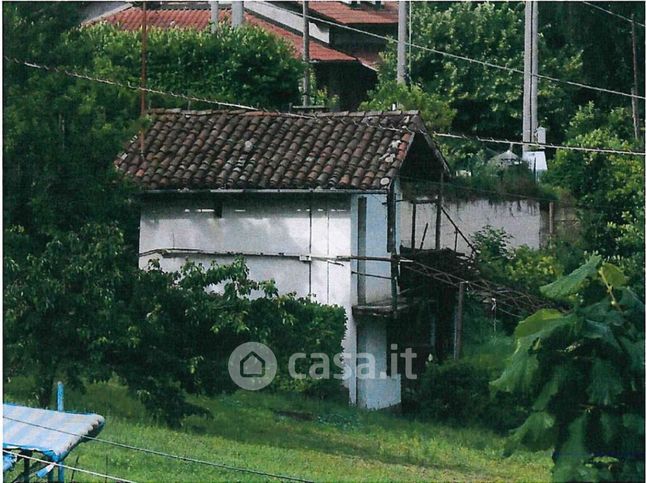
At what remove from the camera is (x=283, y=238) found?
704 inches

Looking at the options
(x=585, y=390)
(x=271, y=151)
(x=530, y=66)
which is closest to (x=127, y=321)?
(x=271, y=151)

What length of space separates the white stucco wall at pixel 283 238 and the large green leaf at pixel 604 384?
9.89 m

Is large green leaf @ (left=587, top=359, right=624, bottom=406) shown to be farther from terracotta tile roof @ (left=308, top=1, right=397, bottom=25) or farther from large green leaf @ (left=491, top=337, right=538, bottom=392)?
terracotta tile roof @ (left=308, top=1, right=397, bottom=25)

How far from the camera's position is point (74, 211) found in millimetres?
13859

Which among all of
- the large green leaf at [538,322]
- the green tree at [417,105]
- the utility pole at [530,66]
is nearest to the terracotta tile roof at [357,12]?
the utility pole at [530,66]

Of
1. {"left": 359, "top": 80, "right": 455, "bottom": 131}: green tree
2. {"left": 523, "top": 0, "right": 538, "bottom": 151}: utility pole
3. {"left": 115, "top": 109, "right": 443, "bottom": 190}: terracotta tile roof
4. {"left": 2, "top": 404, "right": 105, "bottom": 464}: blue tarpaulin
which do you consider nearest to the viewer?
{"left": 2, "top": 404, "right": 105, "bottom": 464}: blue tarpaulin

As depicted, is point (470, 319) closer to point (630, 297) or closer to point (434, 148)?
point (434, 148)

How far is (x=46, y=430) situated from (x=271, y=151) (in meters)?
9.32

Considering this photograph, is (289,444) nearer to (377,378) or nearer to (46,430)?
(377,378)

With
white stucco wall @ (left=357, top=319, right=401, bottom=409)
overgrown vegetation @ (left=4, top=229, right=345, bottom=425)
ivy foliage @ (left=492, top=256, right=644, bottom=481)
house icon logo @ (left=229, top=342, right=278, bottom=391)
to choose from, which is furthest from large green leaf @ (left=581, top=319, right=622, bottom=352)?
white stucco wall @ (left=357, top=319, right=401, bottom=409)

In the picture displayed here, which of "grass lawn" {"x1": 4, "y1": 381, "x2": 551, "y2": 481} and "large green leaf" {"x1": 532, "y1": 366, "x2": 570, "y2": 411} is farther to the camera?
"grass lawn" {"x1": 4, "y1": 381, "x2": 551, "y2": 481}

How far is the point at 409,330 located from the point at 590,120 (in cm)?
1448

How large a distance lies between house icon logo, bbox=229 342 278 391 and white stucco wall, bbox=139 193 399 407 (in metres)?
1.52

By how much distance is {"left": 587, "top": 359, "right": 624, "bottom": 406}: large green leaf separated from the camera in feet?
25.4
